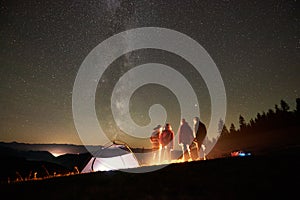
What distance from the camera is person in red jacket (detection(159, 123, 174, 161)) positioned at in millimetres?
14281

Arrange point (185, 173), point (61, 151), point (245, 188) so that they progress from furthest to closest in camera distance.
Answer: point (61, 151)
point (185, 173)
point (245, 188)

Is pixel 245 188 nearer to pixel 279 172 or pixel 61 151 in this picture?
pixel 279 172

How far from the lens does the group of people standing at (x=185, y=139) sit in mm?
13266

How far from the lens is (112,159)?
1361cm

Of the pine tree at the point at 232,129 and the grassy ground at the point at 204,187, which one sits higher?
the pine tree at the point at 232,129

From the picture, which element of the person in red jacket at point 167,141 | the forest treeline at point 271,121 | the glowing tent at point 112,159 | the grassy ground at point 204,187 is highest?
the forest treeline at point 271,121

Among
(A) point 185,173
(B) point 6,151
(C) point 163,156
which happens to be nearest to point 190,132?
(C) point 163,156

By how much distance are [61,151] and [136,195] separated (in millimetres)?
111524

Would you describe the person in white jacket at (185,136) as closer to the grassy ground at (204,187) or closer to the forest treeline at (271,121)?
the grassy ground at (204,187)

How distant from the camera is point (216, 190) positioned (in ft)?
10.9

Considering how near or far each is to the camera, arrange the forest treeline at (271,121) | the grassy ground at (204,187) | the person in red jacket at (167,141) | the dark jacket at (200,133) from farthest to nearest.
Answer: the forest treeline at (271,121)
the person in red jacket at (167,141)
the dark jacket at (200,133)
the grassy ground at (204,187)

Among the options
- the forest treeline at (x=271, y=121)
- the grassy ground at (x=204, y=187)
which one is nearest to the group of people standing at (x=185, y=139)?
the grassy ground at (x=204, y=187)

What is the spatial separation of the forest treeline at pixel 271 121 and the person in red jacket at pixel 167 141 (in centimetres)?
6596

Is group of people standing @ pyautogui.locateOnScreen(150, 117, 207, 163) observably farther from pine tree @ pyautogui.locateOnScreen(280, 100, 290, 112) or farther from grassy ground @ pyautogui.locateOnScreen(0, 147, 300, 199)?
pine tree @ pyautogui.locateOnScreen(280, 100, 290, 112)
